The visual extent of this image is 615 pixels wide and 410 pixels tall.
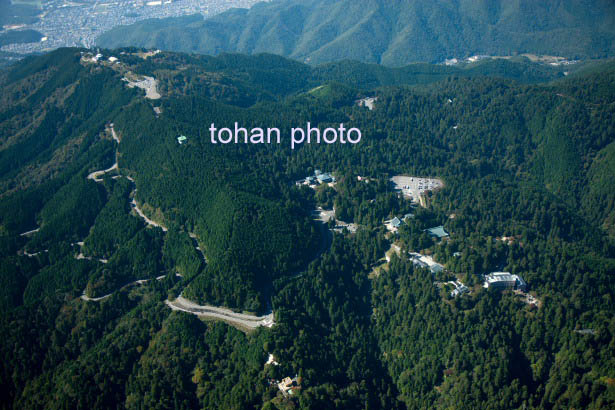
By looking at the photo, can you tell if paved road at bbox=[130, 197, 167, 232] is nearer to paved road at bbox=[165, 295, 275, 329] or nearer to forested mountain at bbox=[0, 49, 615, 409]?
forested mountain at bbox=[0, 49, 615, 409]

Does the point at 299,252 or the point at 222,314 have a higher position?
the point at 299,252

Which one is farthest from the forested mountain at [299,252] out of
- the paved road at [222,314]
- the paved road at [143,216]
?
the paved road at [222,314]

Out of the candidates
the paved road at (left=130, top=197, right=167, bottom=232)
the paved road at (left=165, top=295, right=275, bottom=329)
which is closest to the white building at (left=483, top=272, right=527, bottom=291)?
the paved road at (left=165, top=295, right=275, bottom=329)

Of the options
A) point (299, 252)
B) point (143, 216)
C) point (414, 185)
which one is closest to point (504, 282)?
point (299, 252)

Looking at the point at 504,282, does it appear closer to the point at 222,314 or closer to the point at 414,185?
the point at 414,185

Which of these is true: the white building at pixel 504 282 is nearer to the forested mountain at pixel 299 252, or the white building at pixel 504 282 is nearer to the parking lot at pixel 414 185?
the forested mountain at pixel 299 252

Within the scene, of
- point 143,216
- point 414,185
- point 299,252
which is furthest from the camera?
point 414,185
